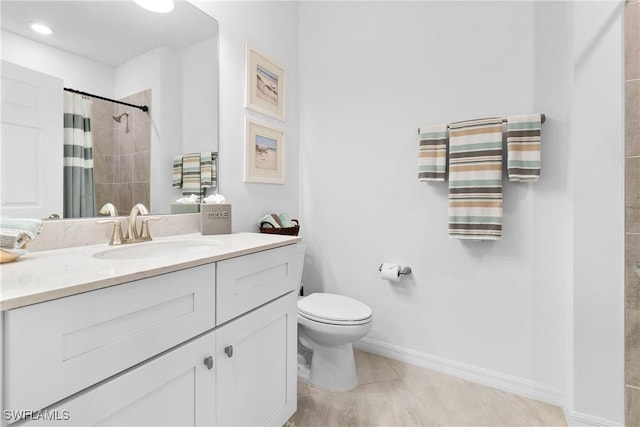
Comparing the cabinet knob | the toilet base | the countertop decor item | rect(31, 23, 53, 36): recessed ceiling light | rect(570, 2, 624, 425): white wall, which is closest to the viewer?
the countertop decor item

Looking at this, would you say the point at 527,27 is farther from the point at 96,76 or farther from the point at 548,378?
the point at 96,76

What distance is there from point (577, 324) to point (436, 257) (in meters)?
0.73

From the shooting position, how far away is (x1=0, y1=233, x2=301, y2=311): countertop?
0.62 meters

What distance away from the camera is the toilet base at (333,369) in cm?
177

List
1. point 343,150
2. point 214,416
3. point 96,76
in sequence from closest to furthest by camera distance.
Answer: point 214,416 < point 96,76 < point 343,150

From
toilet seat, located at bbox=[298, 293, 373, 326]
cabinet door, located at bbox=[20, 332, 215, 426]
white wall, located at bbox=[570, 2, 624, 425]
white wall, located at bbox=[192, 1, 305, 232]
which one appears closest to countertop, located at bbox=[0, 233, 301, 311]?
cabinet door, located at bbox=[20, 332, 215, 426]

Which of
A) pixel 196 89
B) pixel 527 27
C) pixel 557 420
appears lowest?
pixel 557 420

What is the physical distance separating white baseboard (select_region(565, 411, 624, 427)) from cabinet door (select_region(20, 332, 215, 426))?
1.62 m

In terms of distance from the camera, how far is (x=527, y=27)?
166 centimetres

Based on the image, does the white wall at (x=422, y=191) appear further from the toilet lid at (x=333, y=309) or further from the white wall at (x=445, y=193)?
the toilet lid at (x=333, y=309)

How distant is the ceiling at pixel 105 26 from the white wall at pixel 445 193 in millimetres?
1054

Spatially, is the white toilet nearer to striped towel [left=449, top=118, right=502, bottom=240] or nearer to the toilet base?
the toilet base

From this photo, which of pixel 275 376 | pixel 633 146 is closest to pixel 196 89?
pixel 275 376

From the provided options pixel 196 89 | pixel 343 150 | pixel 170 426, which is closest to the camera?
pixel 170 426
